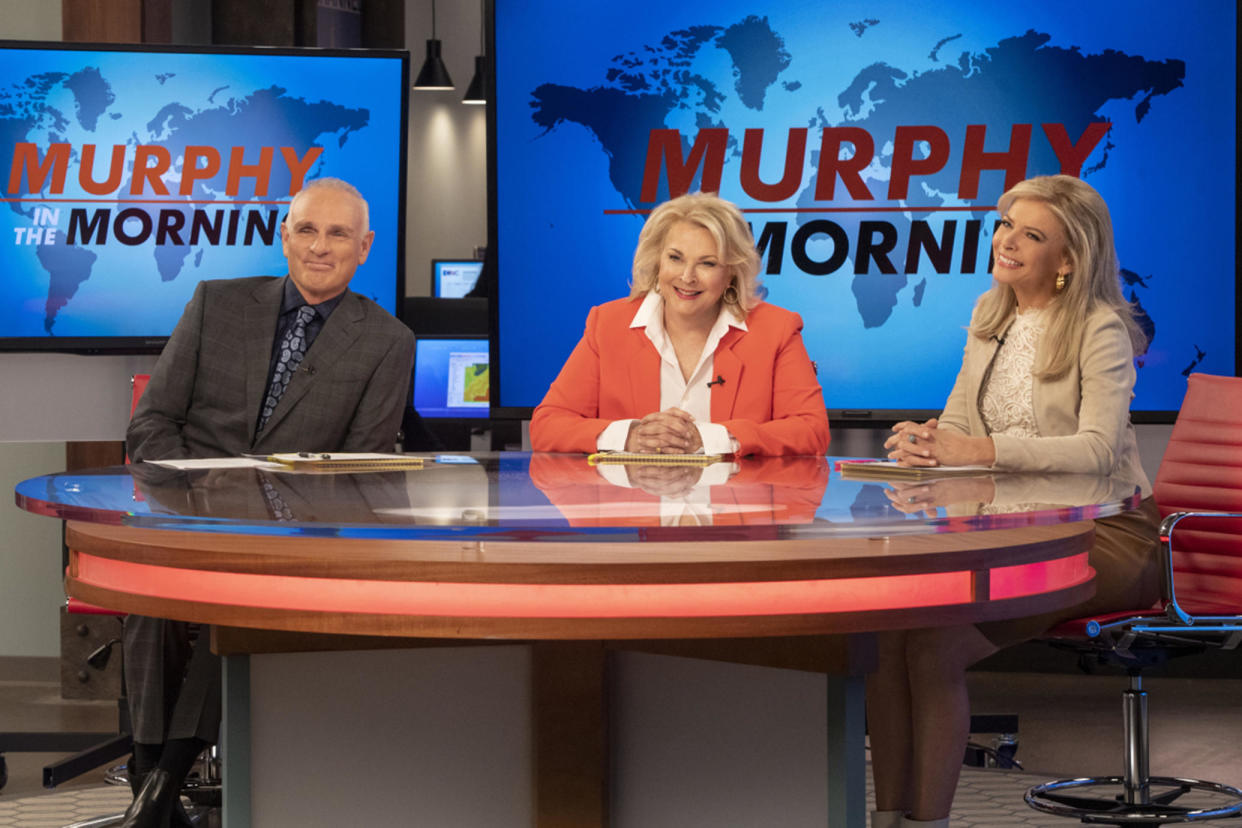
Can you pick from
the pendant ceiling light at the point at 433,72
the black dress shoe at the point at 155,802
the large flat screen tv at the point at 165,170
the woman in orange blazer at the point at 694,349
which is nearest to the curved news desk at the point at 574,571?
the black dress shoe at the point at 155,802

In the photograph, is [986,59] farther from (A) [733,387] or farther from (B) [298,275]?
(B) [298,275]

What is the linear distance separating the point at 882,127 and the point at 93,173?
2266 mm

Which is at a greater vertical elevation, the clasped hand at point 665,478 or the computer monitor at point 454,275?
the computer monitor at point 454,275

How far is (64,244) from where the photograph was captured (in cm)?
406

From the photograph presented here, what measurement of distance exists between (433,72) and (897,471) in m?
8.38

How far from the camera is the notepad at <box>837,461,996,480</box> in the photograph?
2.22m

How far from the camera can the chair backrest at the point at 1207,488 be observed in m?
3.10

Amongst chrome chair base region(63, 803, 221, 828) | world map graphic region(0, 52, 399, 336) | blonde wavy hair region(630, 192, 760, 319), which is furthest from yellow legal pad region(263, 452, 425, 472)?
world map graphic region(0, 52, 399, 336)

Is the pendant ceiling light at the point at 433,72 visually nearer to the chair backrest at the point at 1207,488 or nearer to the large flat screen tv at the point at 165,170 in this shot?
the large flat screen tv at the point at 165,170

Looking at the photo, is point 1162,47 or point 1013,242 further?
point 1162,47

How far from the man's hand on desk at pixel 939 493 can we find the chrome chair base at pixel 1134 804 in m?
1.22

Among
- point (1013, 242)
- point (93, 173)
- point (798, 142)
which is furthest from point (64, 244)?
point (1013, 242)

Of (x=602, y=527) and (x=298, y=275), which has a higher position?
(x=298, y=275)

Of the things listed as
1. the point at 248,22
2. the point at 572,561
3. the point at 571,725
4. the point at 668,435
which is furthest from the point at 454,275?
the point at 572,561
